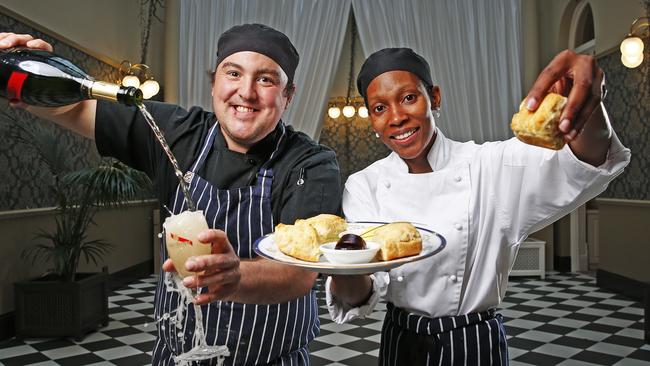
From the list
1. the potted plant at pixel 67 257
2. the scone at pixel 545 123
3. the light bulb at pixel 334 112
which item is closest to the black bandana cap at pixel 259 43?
the scone at pixel 545 123

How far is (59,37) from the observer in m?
5.59

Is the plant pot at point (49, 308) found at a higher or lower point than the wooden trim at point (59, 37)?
lower

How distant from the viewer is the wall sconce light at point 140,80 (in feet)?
21.1

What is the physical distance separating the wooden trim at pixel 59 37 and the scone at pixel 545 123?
15.9 ft

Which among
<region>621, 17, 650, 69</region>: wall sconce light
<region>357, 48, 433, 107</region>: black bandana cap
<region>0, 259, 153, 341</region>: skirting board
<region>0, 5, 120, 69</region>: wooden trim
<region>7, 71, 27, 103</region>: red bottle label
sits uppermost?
<region>0, 5, 120, 69</region>: wooden trim

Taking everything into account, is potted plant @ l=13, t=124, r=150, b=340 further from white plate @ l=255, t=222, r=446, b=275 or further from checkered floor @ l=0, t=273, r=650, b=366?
white plate @ l=255, t=222, r=446, b=275

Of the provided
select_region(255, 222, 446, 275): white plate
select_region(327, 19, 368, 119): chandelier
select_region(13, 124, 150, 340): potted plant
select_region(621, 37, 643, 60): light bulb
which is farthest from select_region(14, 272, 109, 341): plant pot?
select_region(621, 37, 643, 60): light bulb

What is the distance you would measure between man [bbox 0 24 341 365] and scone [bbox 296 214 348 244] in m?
0.11

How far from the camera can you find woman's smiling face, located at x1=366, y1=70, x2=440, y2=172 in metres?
1.47

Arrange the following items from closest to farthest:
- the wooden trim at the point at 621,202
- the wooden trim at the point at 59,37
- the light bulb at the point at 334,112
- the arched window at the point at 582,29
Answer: the wooden trim at the point at 59,37, the wooden trim at the point at 621,202, the arched window at the point at 582,29, the light bulb at the point at 334,112

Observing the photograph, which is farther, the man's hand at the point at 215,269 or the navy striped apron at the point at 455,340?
the navy striped apron at the point at 455,340

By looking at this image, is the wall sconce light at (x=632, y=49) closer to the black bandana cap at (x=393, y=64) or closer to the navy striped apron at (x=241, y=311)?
the black bandana cap at (x=393, y=64)

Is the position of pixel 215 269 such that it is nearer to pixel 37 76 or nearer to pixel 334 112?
pixel 37 76

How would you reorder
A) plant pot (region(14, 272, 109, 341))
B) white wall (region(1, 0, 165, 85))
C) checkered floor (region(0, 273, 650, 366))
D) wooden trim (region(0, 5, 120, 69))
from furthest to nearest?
1. white wall (region(1, 0, 165, 85))
2. wooden trim (region(0, 5, 120, 69))
3. plant pot (region(14, 272, 109, 341))
4. checkered floor (region(0, 273, 650, 366))
